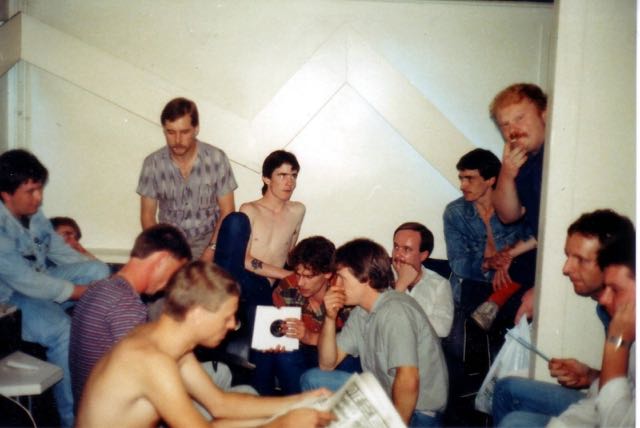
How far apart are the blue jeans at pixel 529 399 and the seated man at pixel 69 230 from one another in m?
2.66

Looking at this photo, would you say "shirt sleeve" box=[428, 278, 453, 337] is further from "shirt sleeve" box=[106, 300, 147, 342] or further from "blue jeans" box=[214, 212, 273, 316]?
"shirt sleeve" box=[106, 300, 147, 342]

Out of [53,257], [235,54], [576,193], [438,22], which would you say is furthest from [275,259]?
[438,22]

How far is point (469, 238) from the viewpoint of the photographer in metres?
3.40

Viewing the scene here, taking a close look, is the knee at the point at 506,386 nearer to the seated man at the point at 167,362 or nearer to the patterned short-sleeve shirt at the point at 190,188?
the seated man at the point at 167,362

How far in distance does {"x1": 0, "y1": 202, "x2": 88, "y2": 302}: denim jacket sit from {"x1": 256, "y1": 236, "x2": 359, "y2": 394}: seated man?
1.10 m

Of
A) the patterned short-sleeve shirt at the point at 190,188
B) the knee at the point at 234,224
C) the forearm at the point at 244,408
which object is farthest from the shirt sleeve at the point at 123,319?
the patterned short-sleeve shirt at the point at 190,188

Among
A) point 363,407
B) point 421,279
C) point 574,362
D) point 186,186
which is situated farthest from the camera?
point 186,186

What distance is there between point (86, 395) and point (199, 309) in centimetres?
39

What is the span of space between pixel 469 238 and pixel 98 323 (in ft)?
7.55

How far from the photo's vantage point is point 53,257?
3.16 metres

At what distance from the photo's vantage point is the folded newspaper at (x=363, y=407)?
1361 millimetres

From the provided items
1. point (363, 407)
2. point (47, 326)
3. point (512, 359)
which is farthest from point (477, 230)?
point (47, 326)

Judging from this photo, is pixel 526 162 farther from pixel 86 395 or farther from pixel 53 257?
pixel 53 257

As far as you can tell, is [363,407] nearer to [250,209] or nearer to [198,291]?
[198,291]
